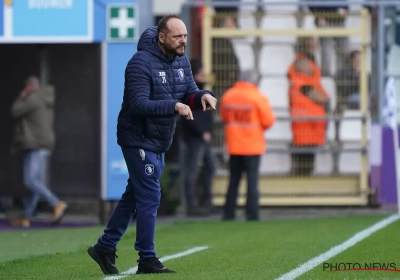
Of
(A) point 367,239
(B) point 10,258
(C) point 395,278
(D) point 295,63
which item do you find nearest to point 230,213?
(D) point 295,63

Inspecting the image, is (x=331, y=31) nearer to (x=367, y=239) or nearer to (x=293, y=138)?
A: (x=293, y=138)

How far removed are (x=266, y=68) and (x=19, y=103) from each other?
370 cm

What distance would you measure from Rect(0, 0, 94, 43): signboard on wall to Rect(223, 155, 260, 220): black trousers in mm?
2665

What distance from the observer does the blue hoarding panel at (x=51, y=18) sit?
1469cm

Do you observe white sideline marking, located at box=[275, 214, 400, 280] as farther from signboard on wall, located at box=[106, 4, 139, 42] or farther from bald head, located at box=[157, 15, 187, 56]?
signboard on wall, located at box=[106, 4, 139, 42]

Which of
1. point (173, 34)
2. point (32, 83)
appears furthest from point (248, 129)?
point (173, 34)

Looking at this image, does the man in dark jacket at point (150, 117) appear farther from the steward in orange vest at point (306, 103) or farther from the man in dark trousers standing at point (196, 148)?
the steward in orange vest at point (306, 103)

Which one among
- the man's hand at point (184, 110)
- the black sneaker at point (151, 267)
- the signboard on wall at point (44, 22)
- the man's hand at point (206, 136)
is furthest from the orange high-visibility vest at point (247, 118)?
the man's hand at point (184, 110)

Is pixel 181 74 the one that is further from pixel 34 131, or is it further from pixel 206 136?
pixel 206 136

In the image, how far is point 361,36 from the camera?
1714cm

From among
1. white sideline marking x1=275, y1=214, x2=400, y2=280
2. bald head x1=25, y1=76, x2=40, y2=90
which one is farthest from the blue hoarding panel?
white sideline marking x1=275, y1=214, x2=400, y2=280
